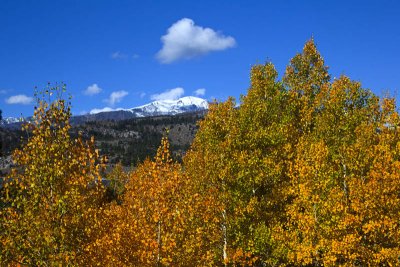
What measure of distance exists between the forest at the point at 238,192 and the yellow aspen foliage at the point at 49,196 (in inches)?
2.7

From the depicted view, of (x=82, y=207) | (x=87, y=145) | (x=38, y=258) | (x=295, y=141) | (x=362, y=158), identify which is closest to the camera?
(x=38, y=258)

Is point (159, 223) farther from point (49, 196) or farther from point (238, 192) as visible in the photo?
point (238, 192)

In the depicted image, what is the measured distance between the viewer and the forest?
20.4 m

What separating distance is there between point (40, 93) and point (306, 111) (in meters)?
36.1

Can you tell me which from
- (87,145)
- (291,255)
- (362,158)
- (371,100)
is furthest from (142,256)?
(371,100)

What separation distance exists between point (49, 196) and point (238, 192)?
19.4 m

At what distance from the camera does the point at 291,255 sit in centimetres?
3250

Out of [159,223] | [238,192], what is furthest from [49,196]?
[238,192]

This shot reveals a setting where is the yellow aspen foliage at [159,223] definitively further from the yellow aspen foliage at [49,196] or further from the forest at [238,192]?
the yellow aspen foliage at [49,196]

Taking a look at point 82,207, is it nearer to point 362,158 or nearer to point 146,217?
point 146,217

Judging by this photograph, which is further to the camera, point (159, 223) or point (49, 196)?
point (159, 223)

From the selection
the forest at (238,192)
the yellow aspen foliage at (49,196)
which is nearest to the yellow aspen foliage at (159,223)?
the forest at (238,192)

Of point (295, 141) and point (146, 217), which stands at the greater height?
point (295, 141)

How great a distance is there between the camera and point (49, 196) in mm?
20594
